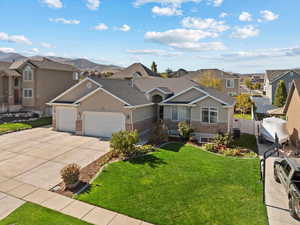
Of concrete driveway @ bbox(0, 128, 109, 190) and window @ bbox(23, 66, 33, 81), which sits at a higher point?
window @ bbox(23, 66, 33, 81)

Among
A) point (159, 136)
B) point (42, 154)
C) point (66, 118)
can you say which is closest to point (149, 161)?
point (159, 136)

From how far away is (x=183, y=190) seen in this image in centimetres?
994

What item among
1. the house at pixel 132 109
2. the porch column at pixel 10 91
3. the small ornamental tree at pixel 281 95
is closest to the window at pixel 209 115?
the house at pixel 132 109

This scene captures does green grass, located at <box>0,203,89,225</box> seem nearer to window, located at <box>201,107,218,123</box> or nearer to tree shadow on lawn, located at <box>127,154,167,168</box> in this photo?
tree shadow on lawn, located at <box>127,154,167,168</box>

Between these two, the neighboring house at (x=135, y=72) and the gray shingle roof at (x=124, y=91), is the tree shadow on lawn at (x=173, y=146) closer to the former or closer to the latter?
the gray shingle roof at (x=124, y=91)

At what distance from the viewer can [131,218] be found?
796 cm

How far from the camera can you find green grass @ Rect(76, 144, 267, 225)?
320 inches

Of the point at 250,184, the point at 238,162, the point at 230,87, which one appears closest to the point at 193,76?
the point at 230,87

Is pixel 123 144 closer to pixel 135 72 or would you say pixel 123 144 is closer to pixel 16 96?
pixel 16 96

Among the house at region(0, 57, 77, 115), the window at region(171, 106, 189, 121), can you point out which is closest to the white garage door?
the window at region(171, 106, 189, 121)

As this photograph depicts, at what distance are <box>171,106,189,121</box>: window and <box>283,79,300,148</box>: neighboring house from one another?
341 inches

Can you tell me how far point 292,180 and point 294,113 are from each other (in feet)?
35.3

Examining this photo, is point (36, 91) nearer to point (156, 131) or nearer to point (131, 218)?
point (156, 131)

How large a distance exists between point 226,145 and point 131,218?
11260 mm
